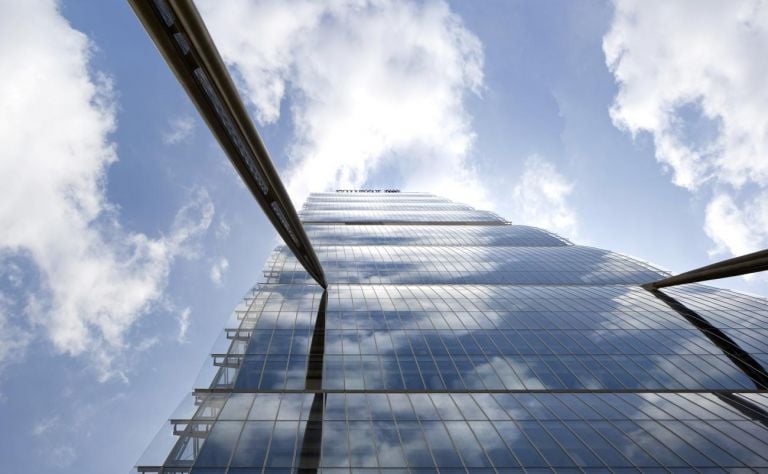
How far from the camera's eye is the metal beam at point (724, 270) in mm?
31569

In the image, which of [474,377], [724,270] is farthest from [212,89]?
[724,270]

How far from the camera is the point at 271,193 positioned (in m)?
28.7

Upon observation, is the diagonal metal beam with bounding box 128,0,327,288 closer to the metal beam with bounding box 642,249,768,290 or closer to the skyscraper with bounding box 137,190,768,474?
the skyscraper with bounding box 137,190,768,474

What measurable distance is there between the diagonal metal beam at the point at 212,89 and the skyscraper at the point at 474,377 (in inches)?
426

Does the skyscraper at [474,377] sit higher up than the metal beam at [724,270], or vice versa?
the metal beam at [724,270]

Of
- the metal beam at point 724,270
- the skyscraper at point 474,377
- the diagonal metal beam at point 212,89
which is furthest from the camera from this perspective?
the metal beam at point 724,270

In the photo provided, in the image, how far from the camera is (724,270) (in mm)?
35938

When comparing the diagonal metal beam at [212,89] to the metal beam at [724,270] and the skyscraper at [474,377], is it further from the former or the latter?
the metal beam at [724,270]

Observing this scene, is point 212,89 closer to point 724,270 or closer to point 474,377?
point 474,377

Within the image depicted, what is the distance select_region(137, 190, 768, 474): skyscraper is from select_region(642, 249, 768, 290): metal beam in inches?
49.4

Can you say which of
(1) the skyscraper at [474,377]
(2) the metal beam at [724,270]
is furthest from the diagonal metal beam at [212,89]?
(2) the metal beam at [724,270]

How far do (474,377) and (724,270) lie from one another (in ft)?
88.0

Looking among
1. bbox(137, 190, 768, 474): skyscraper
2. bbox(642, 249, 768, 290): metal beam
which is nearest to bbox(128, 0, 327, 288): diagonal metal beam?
bbox(137, 190, 768, 474): skyscraper

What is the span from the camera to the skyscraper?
60.4 feet
